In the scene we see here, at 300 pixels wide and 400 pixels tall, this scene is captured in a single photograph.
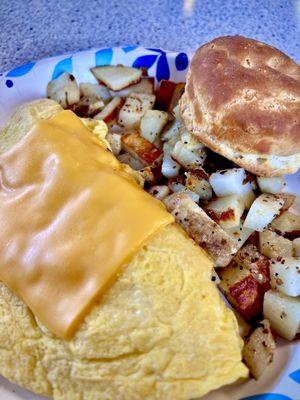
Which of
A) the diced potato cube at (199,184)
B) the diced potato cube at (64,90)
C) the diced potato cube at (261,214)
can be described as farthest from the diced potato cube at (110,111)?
the diced potato cube at (261,214)

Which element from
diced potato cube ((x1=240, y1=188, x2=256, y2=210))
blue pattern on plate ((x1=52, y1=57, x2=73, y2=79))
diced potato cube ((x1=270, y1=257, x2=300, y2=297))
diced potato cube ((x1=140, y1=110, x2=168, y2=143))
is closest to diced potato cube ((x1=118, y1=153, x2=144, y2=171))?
diced potato cube ((x1=140, y1=110, x2=168, y2=143))

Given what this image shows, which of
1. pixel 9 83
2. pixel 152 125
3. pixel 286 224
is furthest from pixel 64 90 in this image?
pixel 286 224

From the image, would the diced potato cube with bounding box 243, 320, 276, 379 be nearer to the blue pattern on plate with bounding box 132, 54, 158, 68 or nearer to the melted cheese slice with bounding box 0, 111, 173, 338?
the melted cheese slice with bounding box 0, 111, 173, 338

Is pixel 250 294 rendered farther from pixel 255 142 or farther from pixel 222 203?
pixel 255 142

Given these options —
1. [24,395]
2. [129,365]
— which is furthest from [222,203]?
[24,395]

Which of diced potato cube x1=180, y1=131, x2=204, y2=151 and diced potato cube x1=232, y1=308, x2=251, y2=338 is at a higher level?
Result: diced potato cube x1=180, y1=131, x2=204, y2=151

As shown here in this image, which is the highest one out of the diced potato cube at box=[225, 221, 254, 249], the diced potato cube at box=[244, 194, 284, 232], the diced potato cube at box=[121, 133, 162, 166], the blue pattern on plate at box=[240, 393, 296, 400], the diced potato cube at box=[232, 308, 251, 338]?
the diced potato cube at box=[121, 133, 162, 166]
